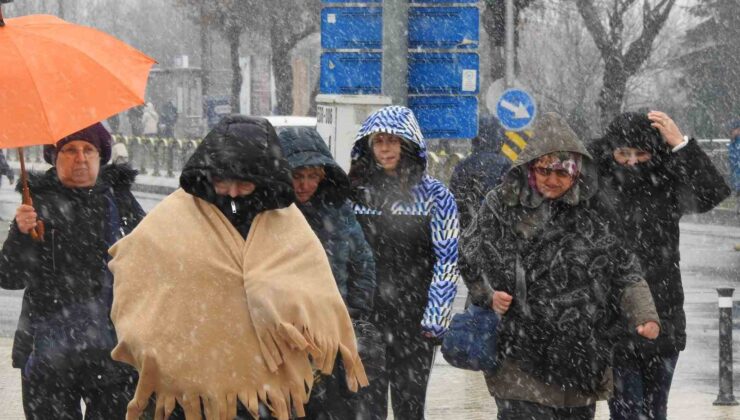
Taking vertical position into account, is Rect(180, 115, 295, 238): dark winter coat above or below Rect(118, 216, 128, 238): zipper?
above

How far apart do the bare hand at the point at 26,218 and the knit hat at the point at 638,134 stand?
2.74m

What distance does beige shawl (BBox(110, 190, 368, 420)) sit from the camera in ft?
14.1

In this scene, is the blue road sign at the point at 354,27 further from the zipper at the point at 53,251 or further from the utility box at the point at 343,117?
the zipper at the point at 53,251

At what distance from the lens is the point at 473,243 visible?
6047 millimetres

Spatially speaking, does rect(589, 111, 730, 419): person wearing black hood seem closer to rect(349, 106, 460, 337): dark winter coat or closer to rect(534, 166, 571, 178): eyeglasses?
rect(349, 106, 460, 337): dark winter coat

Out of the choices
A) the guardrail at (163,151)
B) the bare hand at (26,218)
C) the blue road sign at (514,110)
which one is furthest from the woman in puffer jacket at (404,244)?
the guardrail at (163,151)

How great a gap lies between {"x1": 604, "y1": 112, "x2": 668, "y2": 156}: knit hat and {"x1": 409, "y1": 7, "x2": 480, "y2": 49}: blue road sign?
12.4 ft

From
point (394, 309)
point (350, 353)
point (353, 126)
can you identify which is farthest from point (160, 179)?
point (350, 353)

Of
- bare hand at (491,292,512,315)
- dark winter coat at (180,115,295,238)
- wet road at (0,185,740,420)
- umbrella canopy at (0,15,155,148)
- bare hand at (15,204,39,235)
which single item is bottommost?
wet road at (0,185,740,420)

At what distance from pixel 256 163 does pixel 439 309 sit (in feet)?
8.75

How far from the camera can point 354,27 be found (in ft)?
35.0

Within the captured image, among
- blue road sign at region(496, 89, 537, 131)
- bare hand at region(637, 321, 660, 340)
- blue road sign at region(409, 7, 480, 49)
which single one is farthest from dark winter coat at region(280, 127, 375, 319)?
blue road sign at region(496, 89, 537, 131)

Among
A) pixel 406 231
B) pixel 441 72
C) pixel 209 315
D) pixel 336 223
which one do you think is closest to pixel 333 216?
pixel 336 223

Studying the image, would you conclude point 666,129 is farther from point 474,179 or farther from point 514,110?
point 514,110
